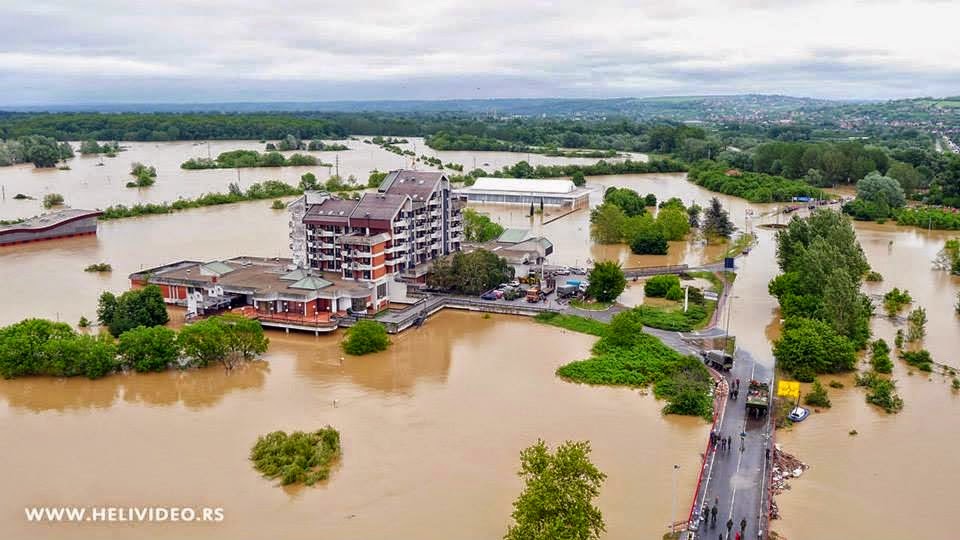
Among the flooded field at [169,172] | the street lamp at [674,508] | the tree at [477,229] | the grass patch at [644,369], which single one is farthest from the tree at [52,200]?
the street lamp at [674,508]

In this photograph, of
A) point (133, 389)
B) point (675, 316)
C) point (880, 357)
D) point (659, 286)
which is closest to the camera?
point (133, 389)

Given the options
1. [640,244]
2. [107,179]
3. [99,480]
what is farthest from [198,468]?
[107,179]

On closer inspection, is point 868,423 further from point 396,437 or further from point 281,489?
point 281,489

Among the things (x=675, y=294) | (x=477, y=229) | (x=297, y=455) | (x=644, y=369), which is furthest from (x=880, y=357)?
(x=477, y=229)

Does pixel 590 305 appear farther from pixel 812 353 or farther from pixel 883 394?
pixel 883 394

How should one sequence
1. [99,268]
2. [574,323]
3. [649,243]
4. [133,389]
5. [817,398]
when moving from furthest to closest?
[649,243]
[99,268]
[574,323]
[133,389]
[817,398]

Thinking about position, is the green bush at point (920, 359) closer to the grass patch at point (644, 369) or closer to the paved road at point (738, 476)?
the paved road at point (738, 476)
